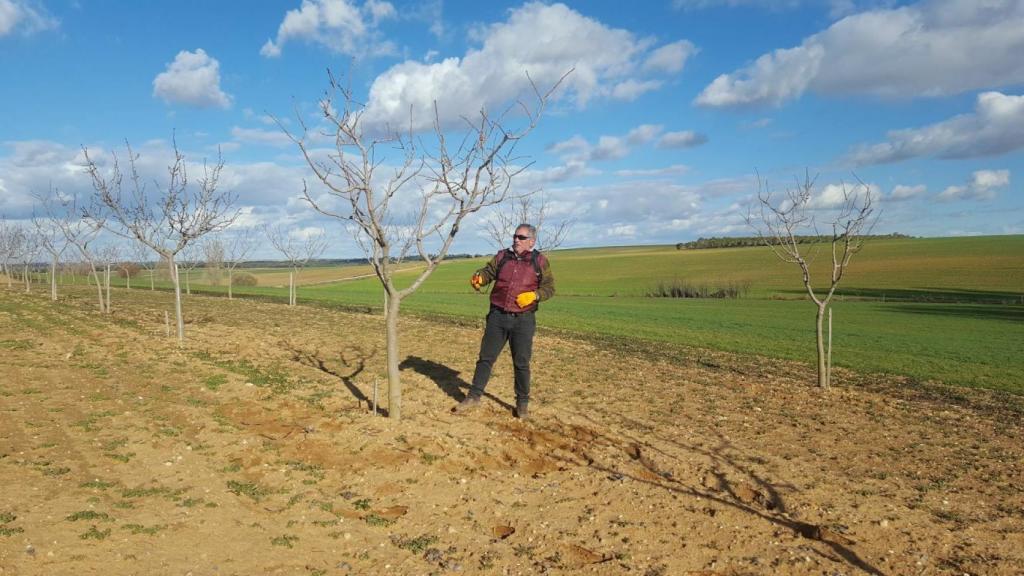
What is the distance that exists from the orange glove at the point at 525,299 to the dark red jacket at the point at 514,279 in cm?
8

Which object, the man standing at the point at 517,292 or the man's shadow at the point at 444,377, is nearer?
the man standing at the point at 517,292

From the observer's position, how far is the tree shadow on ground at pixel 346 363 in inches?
363

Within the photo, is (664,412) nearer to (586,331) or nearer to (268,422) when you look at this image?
(268,422)

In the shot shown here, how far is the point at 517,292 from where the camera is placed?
748cm

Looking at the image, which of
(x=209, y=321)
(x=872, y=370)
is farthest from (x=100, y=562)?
(x=209, y=321)

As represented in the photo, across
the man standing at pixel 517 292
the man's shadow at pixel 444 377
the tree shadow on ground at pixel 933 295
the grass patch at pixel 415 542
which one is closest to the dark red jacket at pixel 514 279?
the man standing at pixel 517 292

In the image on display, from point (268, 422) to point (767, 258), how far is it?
278 ft

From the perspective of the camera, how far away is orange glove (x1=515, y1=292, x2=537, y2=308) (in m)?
7.36

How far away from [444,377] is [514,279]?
4.08 m

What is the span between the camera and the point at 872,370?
51.4ft

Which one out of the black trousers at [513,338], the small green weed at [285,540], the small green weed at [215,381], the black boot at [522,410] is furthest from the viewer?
the small green weed at [215,381]

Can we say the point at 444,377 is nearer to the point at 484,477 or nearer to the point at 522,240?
the point at 522,240

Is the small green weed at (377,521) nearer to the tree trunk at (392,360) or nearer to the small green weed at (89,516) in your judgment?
the small green weed at (89,516)

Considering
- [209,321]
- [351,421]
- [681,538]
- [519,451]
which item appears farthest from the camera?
[209,321]
